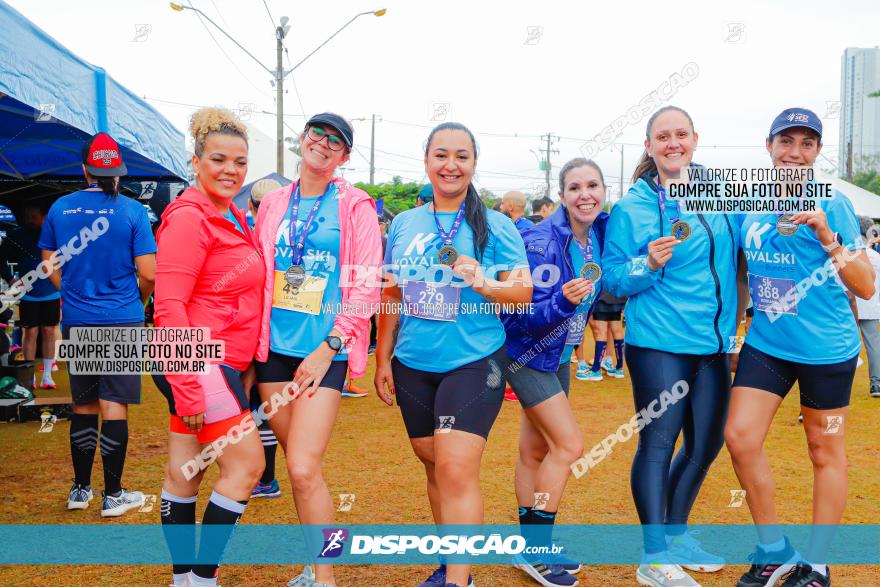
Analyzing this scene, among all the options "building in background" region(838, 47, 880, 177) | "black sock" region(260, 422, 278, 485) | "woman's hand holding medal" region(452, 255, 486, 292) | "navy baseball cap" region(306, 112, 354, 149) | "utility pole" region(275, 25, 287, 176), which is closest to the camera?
"woman's hand holding medal" region(452, 255, 486, 292)

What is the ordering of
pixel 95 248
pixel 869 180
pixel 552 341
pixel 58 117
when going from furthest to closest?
pixel 869 180 → pixel 95 248 → pixel 58 117 → pixel 552 341

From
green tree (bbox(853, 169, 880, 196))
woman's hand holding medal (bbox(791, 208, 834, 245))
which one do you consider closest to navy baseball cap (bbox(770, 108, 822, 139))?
woman's hand holding medal (bbox(791, 208, 834, 245))

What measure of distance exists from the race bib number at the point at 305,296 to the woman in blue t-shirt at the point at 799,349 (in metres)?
2.05

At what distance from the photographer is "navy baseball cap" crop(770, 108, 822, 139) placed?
3.23 m

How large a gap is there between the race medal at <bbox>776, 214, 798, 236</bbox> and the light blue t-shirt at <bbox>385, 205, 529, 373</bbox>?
3.89 feet

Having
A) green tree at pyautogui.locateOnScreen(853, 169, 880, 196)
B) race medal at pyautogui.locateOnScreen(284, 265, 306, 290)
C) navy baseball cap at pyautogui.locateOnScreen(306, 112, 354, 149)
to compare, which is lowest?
race medal at pyautogui.locateOnScreen(284, 265, 306, 290)

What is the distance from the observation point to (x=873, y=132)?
2186 inches

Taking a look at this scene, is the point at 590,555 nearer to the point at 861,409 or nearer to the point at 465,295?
the point at 465,295

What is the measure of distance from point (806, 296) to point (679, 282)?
1.90 feet

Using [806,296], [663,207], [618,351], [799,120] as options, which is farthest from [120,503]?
[618,351]

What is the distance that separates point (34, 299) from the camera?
26.3 feet

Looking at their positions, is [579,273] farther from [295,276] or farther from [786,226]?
[295,276]

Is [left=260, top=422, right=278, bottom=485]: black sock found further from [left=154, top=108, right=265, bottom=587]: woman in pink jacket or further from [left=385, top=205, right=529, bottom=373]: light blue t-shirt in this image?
[left=385, top=205, right=529, bottom=373]: light blue t-shirt

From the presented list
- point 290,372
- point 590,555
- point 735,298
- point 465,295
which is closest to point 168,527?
point 290,372
